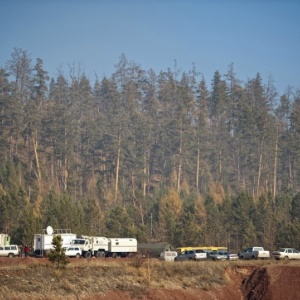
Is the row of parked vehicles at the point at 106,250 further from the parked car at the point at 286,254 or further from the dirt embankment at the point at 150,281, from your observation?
the dirt embankment at the point at 150,281

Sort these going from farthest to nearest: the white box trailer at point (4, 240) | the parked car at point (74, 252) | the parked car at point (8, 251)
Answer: the white box trailer at point (4, 240), the parked car at point (8, 251), the parked car at point (74, 252)

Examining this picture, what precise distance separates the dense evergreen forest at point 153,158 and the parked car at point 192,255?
40.3 feet

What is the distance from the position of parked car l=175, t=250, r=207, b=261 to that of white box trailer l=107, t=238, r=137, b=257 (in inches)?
192

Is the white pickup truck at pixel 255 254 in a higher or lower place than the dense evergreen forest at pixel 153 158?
lower

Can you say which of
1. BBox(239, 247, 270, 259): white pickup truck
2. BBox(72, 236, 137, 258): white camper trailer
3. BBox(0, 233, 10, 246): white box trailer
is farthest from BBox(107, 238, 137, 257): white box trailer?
BBox(239, 247, 270, 259): white pickup truck

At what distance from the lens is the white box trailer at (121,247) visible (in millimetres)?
68688

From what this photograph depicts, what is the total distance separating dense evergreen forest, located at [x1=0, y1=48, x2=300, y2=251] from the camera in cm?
8444

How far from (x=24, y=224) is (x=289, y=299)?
102 ft

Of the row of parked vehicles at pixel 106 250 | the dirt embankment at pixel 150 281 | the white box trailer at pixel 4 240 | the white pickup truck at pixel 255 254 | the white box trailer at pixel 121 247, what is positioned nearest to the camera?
the dirt embankment at pixel 150 281

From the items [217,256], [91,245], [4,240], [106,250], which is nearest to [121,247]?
[106,250]

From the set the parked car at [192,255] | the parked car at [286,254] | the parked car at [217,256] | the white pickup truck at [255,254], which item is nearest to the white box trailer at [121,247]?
the parked car at [192,255]

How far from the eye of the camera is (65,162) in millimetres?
127500

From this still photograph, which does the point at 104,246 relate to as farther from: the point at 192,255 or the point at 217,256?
the point at 217,256

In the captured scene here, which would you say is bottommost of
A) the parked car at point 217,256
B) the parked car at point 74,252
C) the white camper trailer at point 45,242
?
the parked car at point 217,256
